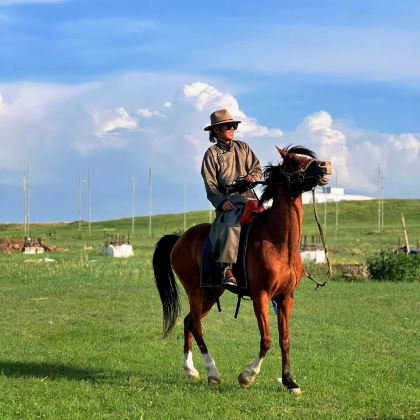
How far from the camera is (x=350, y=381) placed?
9578 millimetres

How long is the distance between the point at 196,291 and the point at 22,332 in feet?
19.4

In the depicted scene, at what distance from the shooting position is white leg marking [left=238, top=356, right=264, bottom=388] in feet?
28.3

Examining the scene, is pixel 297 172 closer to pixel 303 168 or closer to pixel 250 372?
pixel 303 168

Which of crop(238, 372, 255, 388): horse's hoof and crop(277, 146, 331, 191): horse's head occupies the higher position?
crop(277, 146, 331, 191): horse's head

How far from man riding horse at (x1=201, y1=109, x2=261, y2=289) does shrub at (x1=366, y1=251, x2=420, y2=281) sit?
60.2 feet

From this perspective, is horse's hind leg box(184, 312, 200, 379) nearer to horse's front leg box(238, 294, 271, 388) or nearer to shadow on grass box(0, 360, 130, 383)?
shadow on grass box(0, 360, 130, 383)

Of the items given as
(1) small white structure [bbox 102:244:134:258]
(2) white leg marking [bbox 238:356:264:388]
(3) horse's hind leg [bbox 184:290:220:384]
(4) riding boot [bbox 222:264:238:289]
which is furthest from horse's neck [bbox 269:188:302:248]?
(1) small white structure [bbox 102:244:134:258]

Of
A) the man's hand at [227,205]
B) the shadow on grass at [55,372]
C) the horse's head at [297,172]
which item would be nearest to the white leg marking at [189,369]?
the shadow on grass at [55,372]

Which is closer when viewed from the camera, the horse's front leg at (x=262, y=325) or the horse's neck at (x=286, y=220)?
the horse's front leg at (x=262, y=325)

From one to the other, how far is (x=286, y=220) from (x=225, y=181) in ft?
3.67

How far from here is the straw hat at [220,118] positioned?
31.1 feet

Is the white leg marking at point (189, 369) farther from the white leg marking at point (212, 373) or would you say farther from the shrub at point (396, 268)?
the shrub at point (396, 268)

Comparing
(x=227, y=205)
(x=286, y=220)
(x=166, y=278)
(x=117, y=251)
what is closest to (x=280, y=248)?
(x=286, y=220)

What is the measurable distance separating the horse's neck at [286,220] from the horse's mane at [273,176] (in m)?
0.13
